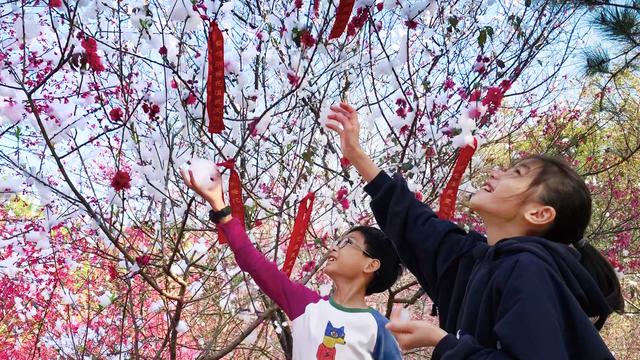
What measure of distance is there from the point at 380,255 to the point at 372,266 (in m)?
0.06

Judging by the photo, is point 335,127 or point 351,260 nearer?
point 335,127

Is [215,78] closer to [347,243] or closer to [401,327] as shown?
[347,243]

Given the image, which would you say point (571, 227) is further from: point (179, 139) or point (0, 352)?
point (0, 352)

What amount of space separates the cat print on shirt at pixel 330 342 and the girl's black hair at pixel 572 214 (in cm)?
90

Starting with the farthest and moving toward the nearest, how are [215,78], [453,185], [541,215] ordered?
[453,185] < [215,78] < [541,215]

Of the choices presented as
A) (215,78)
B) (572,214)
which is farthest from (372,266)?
(572,214)

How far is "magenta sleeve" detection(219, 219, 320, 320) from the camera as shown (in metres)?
1.97

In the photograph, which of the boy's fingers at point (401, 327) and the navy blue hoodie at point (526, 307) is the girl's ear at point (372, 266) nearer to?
the navy blue hoodie at point (526, 307)

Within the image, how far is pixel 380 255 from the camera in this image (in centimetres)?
230

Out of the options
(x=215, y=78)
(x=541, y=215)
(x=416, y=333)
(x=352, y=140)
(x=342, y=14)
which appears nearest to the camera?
(x=416, y=333)

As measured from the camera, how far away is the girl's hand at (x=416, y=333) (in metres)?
1.16

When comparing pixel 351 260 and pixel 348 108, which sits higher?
pixel 348 108

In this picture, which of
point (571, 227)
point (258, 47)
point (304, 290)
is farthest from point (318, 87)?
point (571, 227)

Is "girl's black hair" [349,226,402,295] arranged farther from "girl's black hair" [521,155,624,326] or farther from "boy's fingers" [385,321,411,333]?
"boy's fingers" [385,321,411,333]
